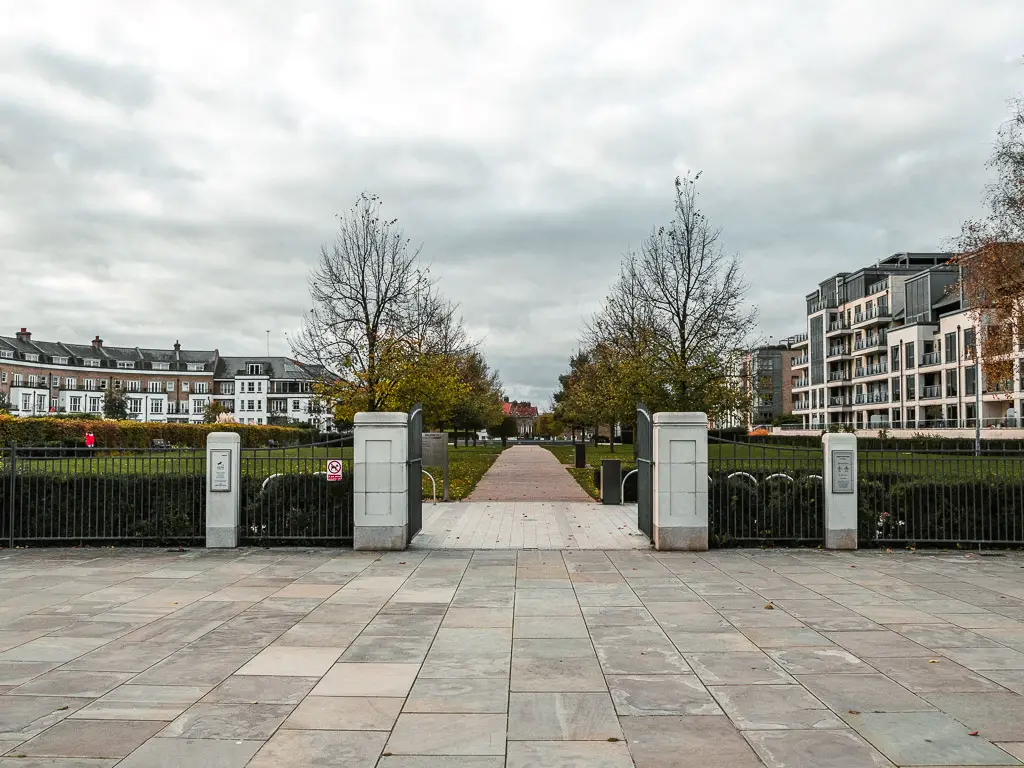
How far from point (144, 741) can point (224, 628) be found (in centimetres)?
277

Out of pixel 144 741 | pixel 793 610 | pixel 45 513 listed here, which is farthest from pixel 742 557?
pixel 45 513

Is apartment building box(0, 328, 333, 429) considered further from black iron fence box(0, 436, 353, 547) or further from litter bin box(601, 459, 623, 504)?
black iron fence box(0, 436, 353, 547)

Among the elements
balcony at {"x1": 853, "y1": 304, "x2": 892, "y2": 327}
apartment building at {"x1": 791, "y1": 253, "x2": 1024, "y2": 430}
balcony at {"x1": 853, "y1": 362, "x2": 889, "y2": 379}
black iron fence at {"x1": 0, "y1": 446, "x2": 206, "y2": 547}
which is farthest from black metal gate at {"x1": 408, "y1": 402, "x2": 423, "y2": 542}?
balcony at {"x1": 853, "y1": 304, "x2": 892, "y2": 327}

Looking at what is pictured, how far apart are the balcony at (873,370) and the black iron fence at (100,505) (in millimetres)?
72583

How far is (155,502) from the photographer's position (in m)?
12.4

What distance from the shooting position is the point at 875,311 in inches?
2992

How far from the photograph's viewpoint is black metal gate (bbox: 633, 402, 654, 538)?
12.8 metres

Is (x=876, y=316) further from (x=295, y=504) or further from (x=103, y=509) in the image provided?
(x=103, y=509)

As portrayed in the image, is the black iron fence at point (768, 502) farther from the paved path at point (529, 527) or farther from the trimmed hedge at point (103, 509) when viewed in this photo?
the trimmed hedge at point (103, 509)

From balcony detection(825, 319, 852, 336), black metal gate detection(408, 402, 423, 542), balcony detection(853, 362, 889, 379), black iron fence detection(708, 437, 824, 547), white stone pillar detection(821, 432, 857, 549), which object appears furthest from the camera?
balcony detection(825, 319, 852, 336)

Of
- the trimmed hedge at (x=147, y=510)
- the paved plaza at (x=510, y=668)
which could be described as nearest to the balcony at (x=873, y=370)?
the paved plaza at (x=510, y=668)

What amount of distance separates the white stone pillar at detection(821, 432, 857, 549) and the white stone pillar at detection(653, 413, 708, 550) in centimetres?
189

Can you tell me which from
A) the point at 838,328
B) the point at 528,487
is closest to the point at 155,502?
the point at 528,487

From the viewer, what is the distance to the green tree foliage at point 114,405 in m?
110
